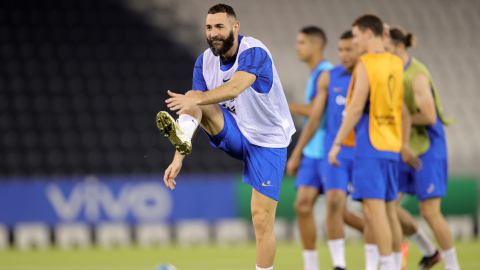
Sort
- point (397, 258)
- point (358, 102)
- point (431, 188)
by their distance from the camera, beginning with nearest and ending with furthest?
point (358, 102)
point (397, 258)
point (431, 188)

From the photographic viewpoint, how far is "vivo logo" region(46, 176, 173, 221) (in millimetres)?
9000

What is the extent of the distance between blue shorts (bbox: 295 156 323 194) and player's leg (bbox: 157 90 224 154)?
6.90 ft

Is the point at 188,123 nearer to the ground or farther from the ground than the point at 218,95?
nearer to the ground

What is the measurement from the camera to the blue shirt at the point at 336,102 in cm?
588

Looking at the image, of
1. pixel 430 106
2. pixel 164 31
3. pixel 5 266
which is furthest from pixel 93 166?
pixel 430 106

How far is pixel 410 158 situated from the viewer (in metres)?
5.34

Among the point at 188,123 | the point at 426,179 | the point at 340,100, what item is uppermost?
the point at 340,100

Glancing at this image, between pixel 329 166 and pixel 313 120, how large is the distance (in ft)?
1.56

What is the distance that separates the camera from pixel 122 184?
360 inches

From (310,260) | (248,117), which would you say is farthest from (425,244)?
(248,117)

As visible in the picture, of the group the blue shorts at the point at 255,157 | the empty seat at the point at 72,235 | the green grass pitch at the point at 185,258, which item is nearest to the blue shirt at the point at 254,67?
the blue shorts at the point at 255,157

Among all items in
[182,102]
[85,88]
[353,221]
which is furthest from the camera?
[85,88]

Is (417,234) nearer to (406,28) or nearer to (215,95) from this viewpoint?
(215,95)

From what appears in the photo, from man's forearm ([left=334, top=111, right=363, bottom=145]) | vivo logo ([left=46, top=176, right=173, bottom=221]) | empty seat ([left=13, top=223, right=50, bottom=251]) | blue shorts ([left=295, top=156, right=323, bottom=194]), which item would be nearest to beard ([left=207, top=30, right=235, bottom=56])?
man's forearm ([left=334, top=111, right=363, bottom=145])
